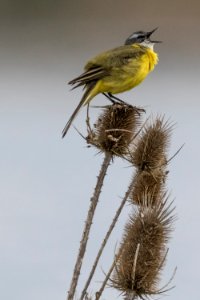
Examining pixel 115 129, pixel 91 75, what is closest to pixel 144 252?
pixel 115 129

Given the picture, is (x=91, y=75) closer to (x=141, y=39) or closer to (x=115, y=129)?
(x=115, y=129)

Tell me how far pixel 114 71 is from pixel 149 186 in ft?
4.94

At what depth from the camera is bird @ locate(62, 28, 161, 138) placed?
750 cm

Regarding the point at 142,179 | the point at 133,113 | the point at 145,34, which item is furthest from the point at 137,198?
the point at 145,34

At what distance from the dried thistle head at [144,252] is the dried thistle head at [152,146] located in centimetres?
28

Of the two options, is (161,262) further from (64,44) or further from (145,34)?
(64,44)

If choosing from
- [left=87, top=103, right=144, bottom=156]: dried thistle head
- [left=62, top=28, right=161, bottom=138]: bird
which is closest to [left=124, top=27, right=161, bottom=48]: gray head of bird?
[left=62, top=28, right=161, bottom=138]: bird

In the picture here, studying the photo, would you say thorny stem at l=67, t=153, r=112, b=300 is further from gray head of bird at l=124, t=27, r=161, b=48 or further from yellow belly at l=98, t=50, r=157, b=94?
gray head of bird at l=124, t=27, r=161, b=48

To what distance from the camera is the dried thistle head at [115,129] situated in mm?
6637

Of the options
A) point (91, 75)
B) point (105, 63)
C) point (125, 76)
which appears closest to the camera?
point (91, 75)

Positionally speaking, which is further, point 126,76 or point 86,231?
point 126,76

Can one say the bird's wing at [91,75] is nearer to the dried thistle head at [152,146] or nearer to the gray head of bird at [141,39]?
the dried thistle head at [152,146]

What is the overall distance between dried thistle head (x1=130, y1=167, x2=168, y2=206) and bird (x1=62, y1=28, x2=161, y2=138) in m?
0.84

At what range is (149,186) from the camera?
6.58 metres
